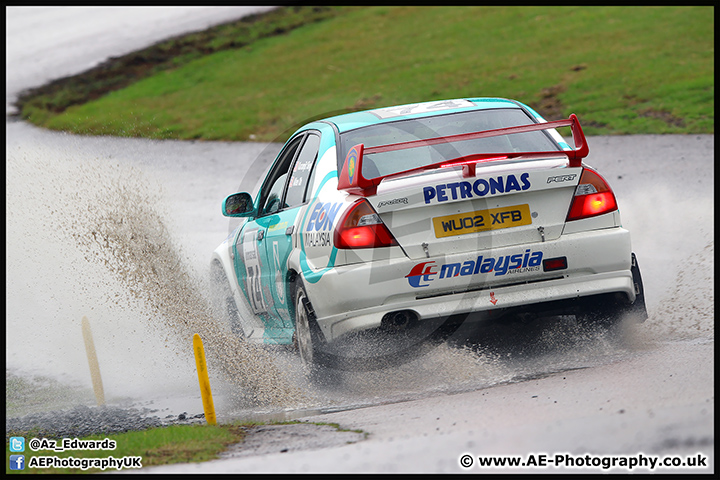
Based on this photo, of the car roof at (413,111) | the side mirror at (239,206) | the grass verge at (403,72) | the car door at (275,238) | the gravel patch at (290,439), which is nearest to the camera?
the gravel patch at (290,439)

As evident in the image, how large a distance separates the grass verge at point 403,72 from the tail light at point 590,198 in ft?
32.3

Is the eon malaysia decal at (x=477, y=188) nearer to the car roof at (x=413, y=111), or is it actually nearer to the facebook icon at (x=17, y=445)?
the car roof at (x=413, y=111)

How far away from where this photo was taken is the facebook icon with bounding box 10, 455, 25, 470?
14.5 feet

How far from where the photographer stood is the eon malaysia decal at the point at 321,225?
496cm

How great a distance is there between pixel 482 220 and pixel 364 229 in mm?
700

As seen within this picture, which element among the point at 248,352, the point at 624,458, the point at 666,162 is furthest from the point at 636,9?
the point at 624,458

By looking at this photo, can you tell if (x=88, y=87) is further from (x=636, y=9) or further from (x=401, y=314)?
(x=401, y=314)

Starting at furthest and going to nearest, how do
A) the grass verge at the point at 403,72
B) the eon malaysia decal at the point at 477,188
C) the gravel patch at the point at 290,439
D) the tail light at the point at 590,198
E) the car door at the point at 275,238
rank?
the grass verge at the point at 403,72, the car door at the point at 275,238, the tail light at the point at 590,198, the eon malaysia decal at the point at 477,188, the gravel patch at the point at 290,439

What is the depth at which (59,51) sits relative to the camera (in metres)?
31.3

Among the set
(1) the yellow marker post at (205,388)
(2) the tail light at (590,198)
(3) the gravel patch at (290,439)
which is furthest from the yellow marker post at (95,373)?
(2) the tail light at (590,198)

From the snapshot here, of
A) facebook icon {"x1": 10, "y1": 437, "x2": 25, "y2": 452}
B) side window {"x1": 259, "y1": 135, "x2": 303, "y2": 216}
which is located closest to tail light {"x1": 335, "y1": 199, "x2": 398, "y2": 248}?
side window {"x1": 259, "y1": 135, "x2": 303, "y2": 216}

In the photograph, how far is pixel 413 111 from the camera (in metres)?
5.77

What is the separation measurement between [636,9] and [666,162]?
15.2 m

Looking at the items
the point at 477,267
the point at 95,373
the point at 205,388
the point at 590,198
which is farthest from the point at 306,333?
Result: the point at 95,373
